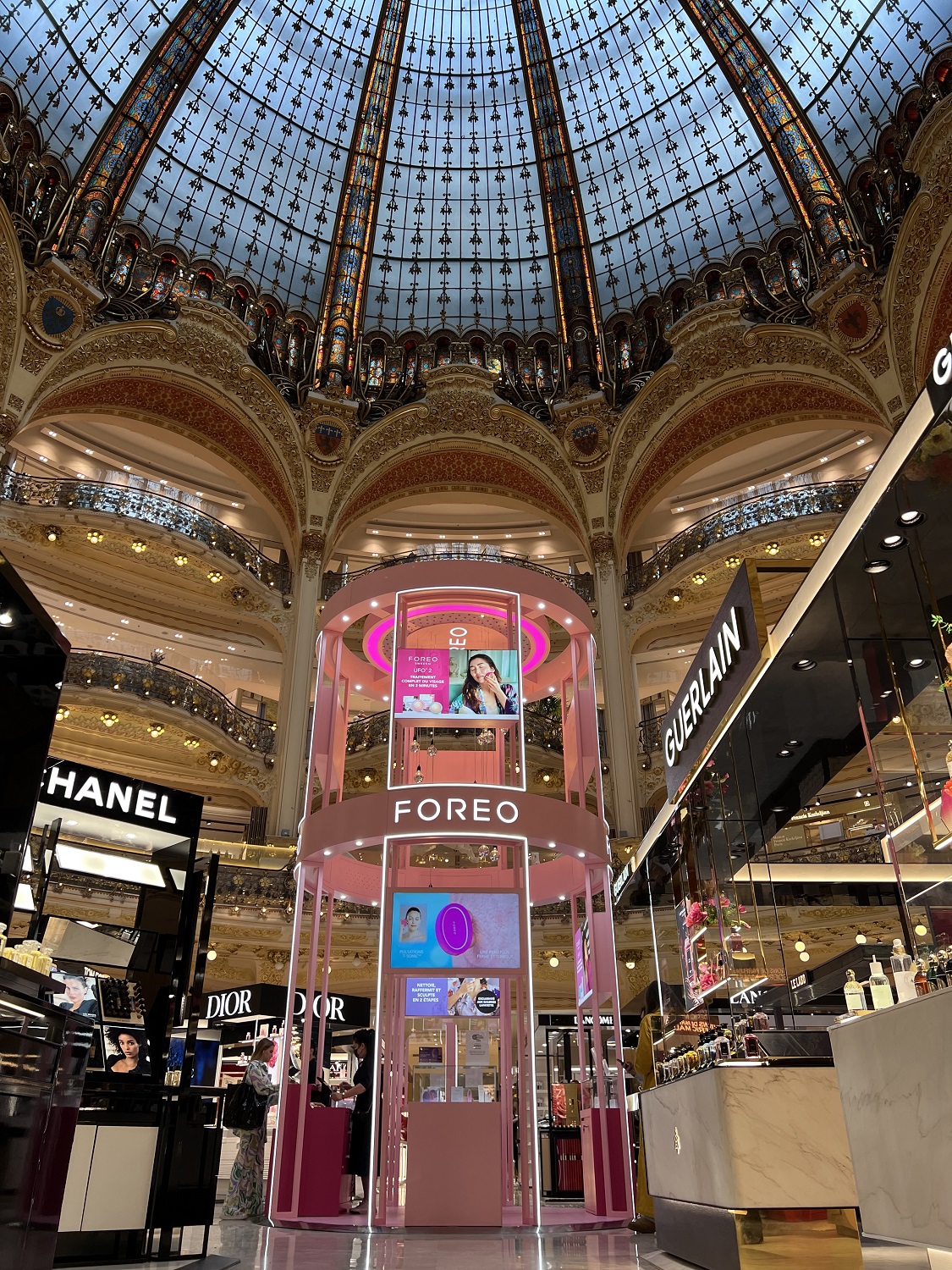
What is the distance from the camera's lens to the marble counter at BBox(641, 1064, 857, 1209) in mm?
4445

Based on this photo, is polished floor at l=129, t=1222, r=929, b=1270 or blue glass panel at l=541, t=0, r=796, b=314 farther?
blue glass panel at l=541, t=0, r=796, b=314

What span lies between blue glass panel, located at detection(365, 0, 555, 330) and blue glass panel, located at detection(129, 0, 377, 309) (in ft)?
4.98

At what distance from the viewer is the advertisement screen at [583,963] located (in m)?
8.48

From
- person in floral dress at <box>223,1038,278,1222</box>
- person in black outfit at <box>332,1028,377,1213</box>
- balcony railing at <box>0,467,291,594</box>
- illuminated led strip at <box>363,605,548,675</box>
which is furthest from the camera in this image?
balcony railing at <box>0,467,291,594</box>

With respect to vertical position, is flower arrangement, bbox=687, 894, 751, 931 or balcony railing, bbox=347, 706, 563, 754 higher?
balcony railing, bbox=347, 706, 563, 754

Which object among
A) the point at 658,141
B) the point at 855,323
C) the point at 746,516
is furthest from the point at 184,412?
the point at 855,323

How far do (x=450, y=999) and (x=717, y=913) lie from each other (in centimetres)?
239

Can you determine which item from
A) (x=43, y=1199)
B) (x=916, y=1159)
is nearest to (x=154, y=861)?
(x=43, y=1199)

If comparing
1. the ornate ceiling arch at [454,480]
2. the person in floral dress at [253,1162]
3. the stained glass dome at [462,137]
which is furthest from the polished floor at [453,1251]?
the stained glass dome at [462,137]

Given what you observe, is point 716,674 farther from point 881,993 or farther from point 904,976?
point 904,976

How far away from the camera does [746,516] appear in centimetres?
2236

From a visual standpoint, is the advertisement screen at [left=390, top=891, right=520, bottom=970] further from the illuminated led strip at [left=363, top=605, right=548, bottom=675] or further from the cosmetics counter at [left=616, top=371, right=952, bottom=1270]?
the illuminated led strip at [left=363, top=605, right=548, bottom=675]

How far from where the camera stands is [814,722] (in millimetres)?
6828

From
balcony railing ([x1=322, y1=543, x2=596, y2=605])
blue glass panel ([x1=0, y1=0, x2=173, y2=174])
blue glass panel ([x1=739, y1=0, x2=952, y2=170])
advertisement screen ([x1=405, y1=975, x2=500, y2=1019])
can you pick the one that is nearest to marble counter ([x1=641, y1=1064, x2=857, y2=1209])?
advertisement screen ([x1=405, y1=975, x2=500, y2=1019])
